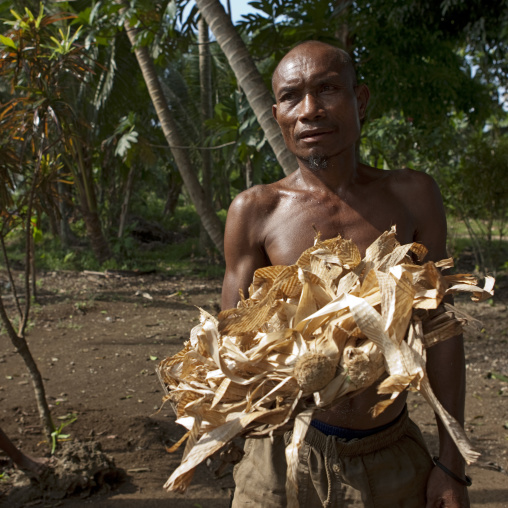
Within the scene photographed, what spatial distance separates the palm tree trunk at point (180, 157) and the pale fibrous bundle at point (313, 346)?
12.6 ft

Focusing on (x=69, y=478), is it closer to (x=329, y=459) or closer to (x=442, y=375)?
(x=329, y=459)

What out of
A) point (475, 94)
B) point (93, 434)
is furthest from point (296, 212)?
point (475, 94)

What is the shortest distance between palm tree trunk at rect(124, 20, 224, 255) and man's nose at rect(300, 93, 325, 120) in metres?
3.53

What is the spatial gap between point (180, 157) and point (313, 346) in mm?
4476

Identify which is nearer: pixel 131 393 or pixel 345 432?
pixel 345 432

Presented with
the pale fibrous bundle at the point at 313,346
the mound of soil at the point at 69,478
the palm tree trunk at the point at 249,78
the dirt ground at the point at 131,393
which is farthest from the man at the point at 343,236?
the mound of soil at the point at 69,478

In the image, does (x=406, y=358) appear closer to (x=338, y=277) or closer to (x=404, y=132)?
(x=338, y=277)

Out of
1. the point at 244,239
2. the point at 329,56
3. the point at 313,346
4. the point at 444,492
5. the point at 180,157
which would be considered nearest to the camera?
the point at 313,346

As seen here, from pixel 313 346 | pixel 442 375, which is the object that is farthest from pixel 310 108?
pixel 442 375

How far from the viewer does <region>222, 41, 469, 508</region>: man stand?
5.27 feet

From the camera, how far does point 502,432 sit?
13.5 ft

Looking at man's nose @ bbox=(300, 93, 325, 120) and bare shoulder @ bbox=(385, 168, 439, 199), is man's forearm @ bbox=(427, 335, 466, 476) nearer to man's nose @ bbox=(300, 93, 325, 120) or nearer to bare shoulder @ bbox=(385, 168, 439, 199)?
bare shoulder @ bbox=(385, 168, 439, 199)

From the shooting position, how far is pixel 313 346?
4.00 ft

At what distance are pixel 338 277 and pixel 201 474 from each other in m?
2.73
